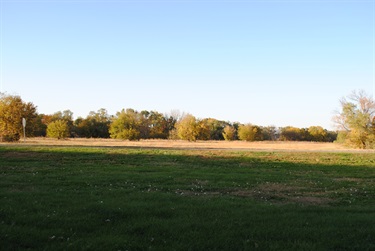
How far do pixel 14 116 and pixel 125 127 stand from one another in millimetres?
22327

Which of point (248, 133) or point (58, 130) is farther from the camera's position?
point (248, 133)

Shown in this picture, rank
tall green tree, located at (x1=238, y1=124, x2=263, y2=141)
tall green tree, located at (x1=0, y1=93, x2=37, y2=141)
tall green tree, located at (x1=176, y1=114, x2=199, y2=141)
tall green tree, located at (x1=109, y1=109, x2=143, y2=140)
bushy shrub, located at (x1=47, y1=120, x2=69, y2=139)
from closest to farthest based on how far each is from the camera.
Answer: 1. tall green tree, located at (x1=0, y1=93, x2=37, y2=141)
2. tall green tree, located at (x1=109, y1=109, x2=143, y2=140)
3. bushy shrub, located at (x1=47, y1=120, x2=69, y2=139)
4. tall green tree, located at (x1=176, y1=114, x2=199, y2=141)
5. tall green tree, located at (x1=238, y1=124, x2=263, y2=141)

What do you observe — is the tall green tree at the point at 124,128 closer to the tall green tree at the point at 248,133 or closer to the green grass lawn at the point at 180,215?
the tall green tree at the point at 248,133

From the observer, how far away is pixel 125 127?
67500 mm

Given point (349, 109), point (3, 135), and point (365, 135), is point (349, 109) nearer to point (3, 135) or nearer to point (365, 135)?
point (365, 135)

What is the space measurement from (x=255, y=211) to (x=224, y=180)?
6.05 m

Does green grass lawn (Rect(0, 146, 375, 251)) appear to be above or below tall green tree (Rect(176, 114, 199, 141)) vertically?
below

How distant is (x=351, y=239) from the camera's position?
251 inches

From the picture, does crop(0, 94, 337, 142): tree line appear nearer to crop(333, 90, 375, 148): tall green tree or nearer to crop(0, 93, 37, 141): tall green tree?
crop(0, 93, 37, 141): tall green tree

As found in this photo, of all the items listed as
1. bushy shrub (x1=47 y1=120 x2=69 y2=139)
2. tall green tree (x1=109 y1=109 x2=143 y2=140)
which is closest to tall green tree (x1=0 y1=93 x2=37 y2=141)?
bushy shrub (x1=47 y1=120 x2=69 y2=139)

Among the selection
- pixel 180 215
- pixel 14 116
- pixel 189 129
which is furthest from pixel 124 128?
pixel 180 215

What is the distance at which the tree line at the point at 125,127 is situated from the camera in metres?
49.9

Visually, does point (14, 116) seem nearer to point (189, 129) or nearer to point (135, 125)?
point (135, 125)

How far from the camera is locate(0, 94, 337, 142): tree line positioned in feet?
164
